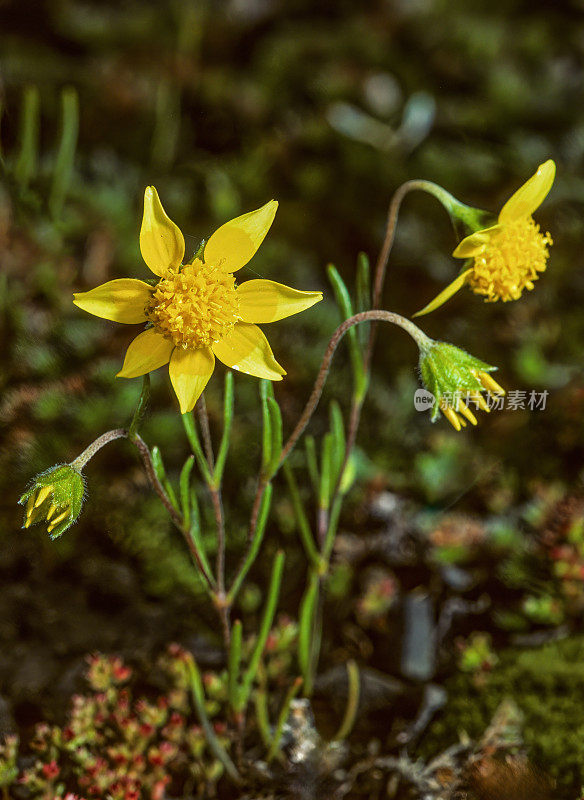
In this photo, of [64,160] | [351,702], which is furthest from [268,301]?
[64,160]

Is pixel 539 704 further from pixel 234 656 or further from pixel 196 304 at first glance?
pixel 196 304

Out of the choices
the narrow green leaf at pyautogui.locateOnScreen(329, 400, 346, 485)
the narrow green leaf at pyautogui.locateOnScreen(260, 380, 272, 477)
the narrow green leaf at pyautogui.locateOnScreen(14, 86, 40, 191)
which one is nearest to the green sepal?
the narrow green leaf at pyautogui.locateOnScreen(260, 380, 272, 477)

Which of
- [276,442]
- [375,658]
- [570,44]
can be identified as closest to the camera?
[276,442]

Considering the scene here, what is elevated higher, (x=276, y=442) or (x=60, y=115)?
(x=60, y=115)

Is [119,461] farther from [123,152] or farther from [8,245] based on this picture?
[123,152]

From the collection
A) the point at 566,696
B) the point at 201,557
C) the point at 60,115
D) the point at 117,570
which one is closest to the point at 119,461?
the point at 117,570

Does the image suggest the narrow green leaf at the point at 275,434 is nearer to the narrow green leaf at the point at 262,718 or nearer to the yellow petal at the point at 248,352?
the yellow petal at the point at 248,352

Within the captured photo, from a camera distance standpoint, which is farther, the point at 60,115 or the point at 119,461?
the point at 60,115

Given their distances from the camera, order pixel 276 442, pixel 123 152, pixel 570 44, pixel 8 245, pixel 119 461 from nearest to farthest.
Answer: pixel 276 442
pixel 119 461
pixel 8 245
pixel 123 152
pixel 570 44
